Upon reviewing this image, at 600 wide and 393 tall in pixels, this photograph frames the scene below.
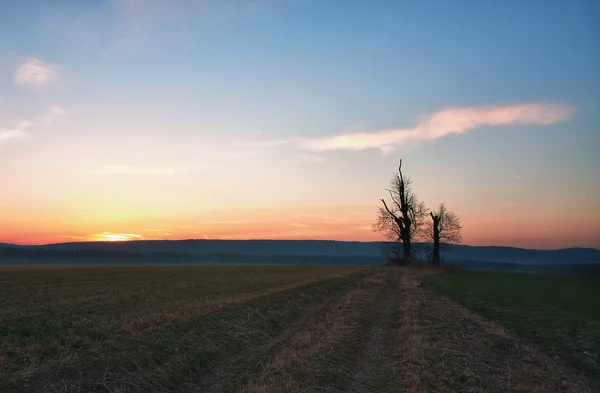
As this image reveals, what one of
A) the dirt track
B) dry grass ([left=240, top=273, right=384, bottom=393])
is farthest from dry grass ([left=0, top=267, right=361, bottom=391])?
the dirt track

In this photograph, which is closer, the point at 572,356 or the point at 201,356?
the point at 201,356

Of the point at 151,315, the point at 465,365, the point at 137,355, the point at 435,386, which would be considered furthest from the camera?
the point at 151,315

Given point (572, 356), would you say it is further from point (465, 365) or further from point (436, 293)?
point (436, 293)

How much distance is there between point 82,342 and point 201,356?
4274mm

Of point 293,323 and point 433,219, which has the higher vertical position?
point 433,219

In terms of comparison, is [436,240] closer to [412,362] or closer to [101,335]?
[412,362]

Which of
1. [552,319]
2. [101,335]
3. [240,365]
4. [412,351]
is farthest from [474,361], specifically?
[101,335]

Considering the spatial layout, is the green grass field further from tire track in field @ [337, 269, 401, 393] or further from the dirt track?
tire track in field @ [337, 269, 401, 393]

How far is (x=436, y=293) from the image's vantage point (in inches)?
1391

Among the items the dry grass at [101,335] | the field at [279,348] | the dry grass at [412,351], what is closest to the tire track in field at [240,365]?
the field at [279,348]

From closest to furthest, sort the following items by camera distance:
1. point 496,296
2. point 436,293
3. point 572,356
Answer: point 572,356 → point 496,296 → point 436,293

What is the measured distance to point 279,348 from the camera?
53.6 ft

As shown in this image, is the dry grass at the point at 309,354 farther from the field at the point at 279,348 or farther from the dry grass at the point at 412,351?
the dry grass at the point at 412,351

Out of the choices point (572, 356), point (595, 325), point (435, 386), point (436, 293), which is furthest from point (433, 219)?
point (435, 386)
